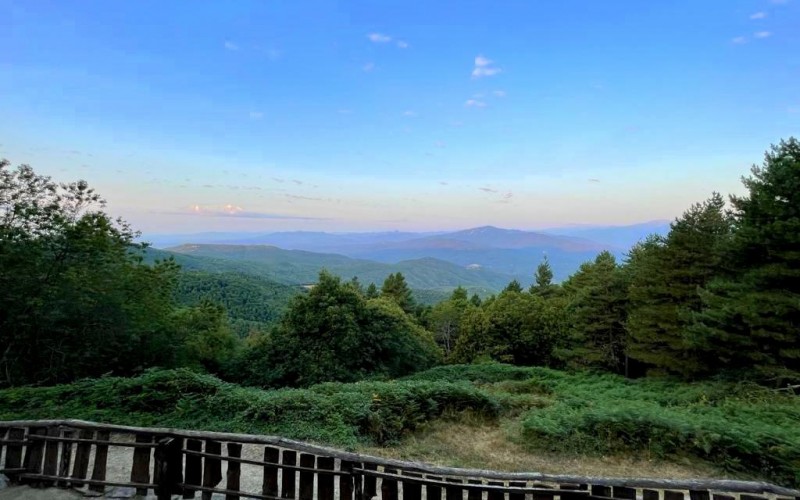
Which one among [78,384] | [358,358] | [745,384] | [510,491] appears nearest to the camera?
[510,491]

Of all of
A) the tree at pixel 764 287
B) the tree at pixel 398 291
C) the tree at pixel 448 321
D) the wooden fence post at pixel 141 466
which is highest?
the tree at pixel 764 287

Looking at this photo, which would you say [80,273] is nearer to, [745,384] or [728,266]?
[745,384]

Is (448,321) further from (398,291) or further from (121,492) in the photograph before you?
(121,492)

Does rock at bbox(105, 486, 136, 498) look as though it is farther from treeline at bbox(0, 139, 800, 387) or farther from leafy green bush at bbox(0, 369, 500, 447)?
treeline at bbox(0, 139, 800, 387)

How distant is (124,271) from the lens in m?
16.6

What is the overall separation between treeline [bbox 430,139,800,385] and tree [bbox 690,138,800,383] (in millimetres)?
29

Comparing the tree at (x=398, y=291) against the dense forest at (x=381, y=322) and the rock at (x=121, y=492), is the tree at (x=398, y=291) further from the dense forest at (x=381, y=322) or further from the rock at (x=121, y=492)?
the rock at (x=121, y=492)

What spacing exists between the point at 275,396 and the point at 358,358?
40.3 feet

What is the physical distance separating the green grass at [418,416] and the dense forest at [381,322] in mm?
63

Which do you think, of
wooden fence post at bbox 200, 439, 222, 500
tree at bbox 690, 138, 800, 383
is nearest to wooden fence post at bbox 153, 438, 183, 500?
wooden fence post at bbox 200, 439, 222, 500

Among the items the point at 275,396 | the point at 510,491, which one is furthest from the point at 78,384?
the point at 510,491

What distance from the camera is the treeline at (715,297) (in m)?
12.8

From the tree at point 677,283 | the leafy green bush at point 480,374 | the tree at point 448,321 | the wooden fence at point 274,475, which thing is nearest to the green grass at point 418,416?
the wooden fence at point 274,475

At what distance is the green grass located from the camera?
6.95 metres
